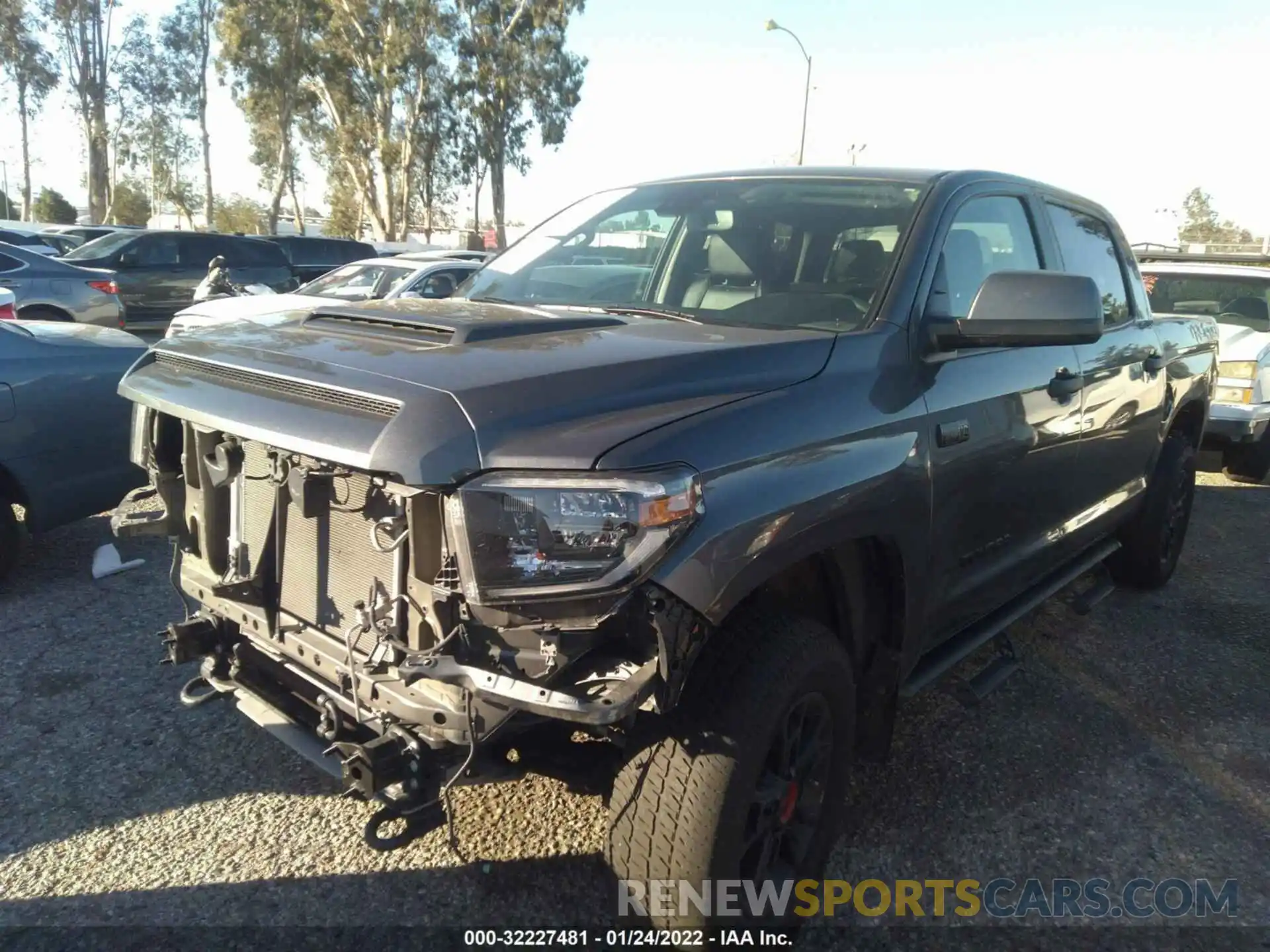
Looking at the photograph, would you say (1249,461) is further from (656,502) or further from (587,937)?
(656,502)

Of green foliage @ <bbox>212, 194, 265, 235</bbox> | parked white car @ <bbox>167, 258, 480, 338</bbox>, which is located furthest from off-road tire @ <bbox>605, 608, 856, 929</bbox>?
green foliage @ <bbox>212, 194, 265, 235</bbox>

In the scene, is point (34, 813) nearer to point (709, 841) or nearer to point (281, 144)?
point (709, 841)

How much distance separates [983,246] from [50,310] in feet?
38.0

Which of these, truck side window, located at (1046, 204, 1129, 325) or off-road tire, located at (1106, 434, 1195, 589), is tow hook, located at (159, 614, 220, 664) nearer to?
truck side window, located at (1046, 204, 1129, 325)

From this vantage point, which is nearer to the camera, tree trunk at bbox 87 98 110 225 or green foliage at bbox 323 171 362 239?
tree trunk at bbox 87 98 110 225

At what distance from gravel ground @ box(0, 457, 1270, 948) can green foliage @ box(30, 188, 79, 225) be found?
2301 inches

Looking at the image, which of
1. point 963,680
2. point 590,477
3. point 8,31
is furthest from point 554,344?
point 8,31

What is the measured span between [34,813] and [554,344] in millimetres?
2141

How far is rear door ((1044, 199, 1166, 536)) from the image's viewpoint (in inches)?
150

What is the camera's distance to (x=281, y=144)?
1577 inches

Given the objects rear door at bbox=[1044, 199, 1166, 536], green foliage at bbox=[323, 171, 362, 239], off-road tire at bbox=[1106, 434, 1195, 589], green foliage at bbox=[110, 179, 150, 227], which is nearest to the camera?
rear door at bbox=[1044, 199, 1166, 536]

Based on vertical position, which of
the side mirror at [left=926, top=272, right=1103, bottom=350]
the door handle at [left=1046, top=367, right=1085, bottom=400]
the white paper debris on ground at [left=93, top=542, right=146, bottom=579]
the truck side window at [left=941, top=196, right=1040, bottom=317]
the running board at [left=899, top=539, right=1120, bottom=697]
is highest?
the truck side window at [left=941, top=196, right=1040, bottom=317]

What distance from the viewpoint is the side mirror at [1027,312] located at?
2.71m

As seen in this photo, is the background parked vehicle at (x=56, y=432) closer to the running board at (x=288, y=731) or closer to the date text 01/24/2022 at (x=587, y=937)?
the running board at (x=288, y=731)
